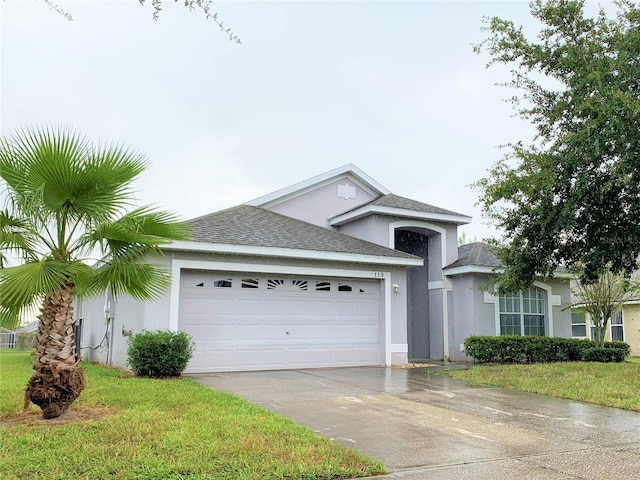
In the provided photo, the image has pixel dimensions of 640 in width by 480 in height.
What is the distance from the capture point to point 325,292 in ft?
46.6

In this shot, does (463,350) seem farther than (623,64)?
Yes

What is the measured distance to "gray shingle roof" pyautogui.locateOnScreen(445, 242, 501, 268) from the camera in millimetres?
16594

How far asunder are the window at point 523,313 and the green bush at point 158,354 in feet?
33.0

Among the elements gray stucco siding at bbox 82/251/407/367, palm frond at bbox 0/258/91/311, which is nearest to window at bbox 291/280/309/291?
gray stucco siding at bbox 82/251/407/367

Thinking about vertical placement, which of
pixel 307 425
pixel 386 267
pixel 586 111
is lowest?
pixel 307 425

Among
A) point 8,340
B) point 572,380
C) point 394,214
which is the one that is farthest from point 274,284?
point 8,340

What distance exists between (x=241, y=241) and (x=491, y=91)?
25.4 feet

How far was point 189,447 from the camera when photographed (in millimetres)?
5352

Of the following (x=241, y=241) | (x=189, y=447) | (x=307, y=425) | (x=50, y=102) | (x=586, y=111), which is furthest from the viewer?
(x=241, y=241)

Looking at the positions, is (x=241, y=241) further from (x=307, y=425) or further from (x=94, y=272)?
(x=307, y=425)

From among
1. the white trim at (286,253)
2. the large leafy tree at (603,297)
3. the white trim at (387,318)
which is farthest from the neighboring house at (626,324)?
the white trim at (286,253)

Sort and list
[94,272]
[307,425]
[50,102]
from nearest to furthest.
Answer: [307,425] → [94,272] → [50,102]

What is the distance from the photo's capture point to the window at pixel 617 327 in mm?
24469

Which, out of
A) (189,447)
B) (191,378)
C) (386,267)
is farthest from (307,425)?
(386,267)
